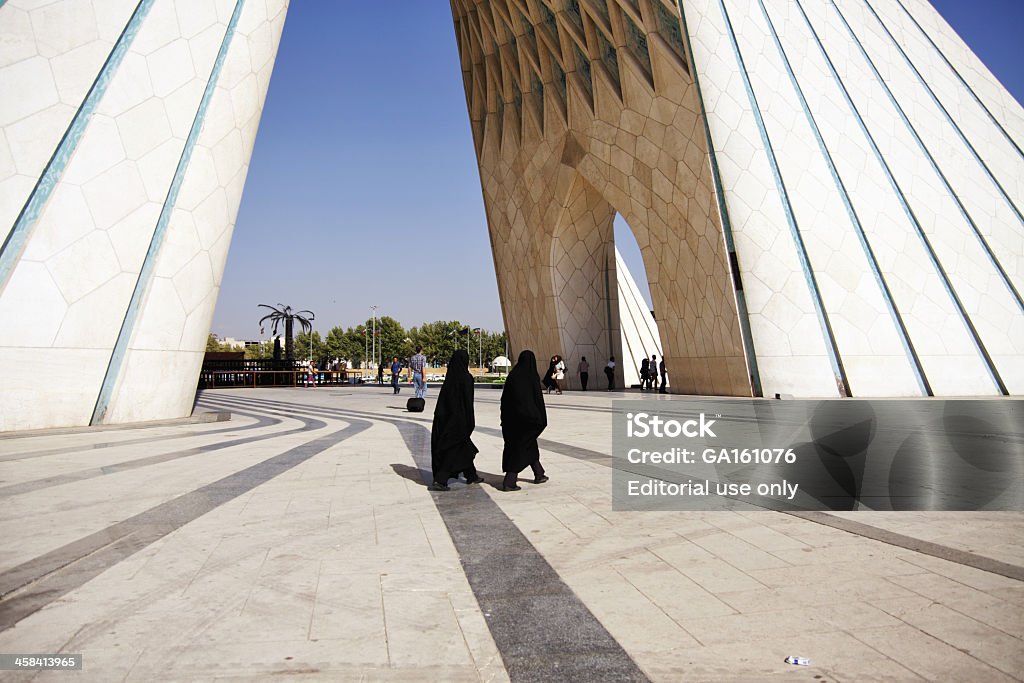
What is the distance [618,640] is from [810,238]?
43.9ft

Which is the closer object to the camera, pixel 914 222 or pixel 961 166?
pixel 914 222

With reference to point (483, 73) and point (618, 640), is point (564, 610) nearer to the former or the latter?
point (618, 640)

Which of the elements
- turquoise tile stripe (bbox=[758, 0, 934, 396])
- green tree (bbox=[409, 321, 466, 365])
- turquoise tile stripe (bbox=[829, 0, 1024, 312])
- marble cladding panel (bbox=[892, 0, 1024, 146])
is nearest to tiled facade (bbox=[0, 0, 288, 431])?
turquoise tile stripe (bbox=[758, 0, 934, 396])

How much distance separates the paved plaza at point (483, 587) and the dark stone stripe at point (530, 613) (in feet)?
0.04

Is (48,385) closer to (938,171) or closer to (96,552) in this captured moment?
(96,552)

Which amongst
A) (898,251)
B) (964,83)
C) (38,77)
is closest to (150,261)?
(38,77)

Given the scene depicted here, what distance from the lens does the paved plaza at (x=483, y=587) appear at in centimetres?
235

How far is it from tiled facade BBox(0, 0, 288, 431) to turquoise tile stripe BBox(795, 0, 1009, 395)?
12486 mm

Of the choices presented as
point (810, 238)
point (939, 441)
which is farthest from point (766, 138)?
point (939, 441)

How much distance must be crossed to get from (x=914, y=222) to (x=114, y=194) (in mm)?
14898

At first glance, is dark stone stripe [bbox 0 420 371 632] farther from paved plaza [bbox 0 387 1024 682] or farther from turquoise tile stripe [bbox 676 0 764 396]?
turquoise tile stripe [bbox 676 0 764 396]

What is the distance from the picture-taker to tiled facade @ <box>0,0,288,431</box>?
29.1 feet

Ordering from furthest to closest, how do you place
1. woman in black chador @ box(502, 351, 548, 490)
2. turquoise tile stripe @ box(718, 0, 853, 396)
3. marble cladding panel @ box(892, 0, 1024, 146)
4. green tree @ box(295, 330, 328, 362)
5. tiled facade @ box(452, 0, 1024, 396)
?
green tree @ box(295, 330, 328, 362) < marble cladding panel @ box(892, 0, 1024, 146) < tiled facade @ box(452, 0, 1024, 396) < turquoise tile stripe @ box(718, 0, 853, 396) < woman in black chador @ box(502, 351, 548, 490)

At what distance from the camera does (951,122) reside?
15891 mm
